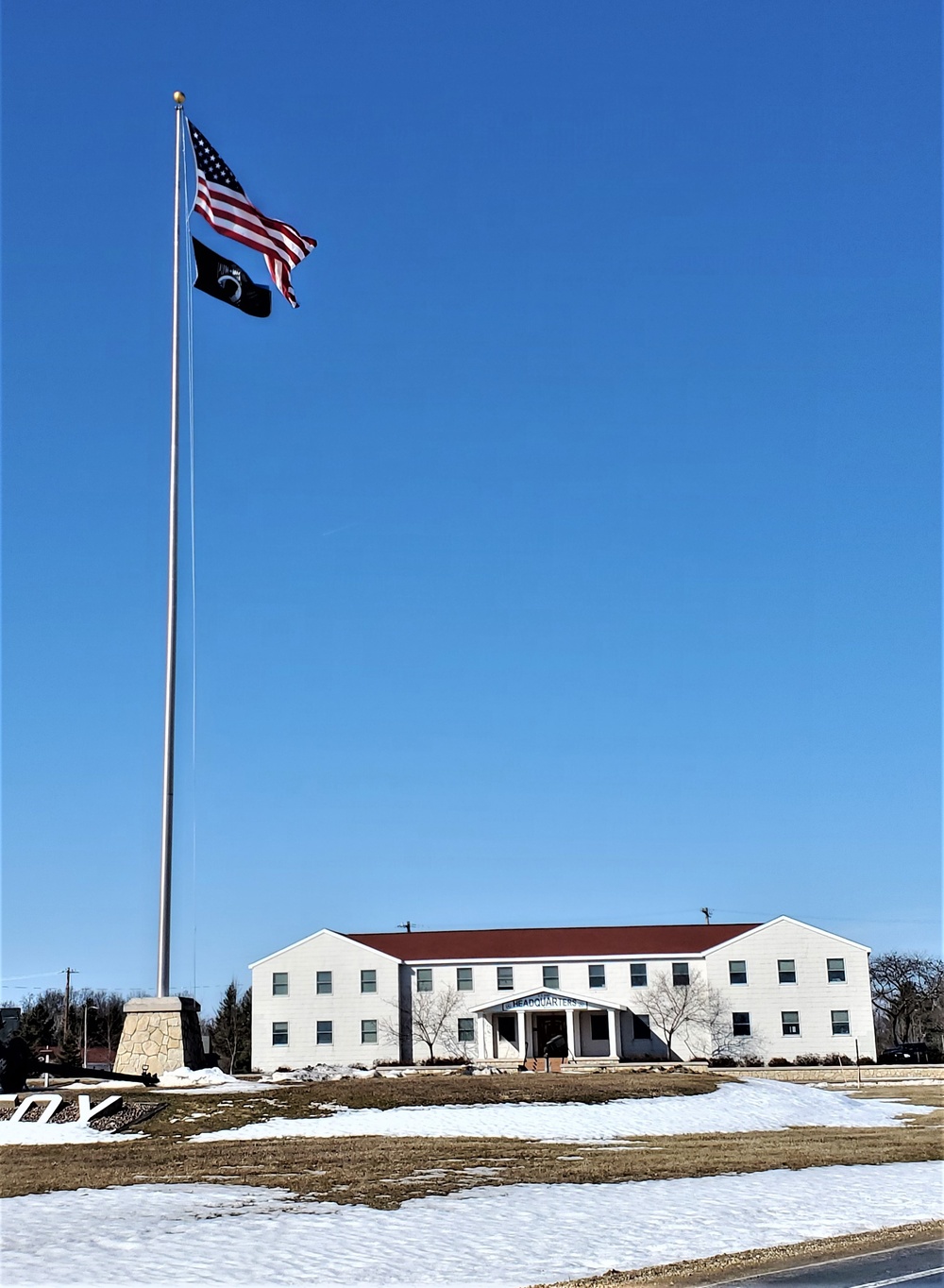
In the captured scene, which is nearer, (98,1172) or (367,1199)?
(367,1199)

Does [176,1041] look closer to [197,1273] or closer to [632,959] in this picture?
[197,1273]

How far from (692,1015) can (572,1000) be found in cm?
601

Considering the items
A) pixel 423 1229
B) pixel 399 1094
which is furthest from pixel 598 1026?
pixel 423 1229

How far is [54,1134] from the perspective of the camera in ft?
Result: 63.5

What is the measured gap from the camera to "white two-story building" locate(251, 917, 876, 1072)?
57.4 m

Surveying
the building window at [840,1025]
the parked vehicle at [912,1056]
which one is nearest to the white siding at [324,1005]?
the building window at [840,1025]

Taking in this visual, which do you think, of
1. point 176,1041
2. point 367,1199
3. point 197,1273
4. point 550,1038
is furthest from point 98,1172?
point 550,1038

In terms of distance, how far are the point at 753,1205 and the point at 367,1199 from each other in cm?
420

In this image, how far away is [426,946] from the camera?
2486 inches

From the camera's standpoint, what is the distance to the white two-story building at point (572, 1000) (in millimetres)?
57438

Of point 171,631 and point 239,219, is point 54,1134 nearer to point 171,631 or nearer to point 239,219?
point 171,631

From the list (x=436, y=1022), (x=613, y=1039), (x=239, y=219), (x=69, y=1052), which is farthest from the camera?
(x=69, y=1052)

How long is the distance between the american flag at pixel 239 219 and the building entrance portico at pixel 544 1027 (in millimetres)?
38507

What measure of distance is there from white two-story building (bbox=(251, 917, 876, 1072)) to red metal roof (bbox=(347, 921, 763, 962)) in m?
0.19
